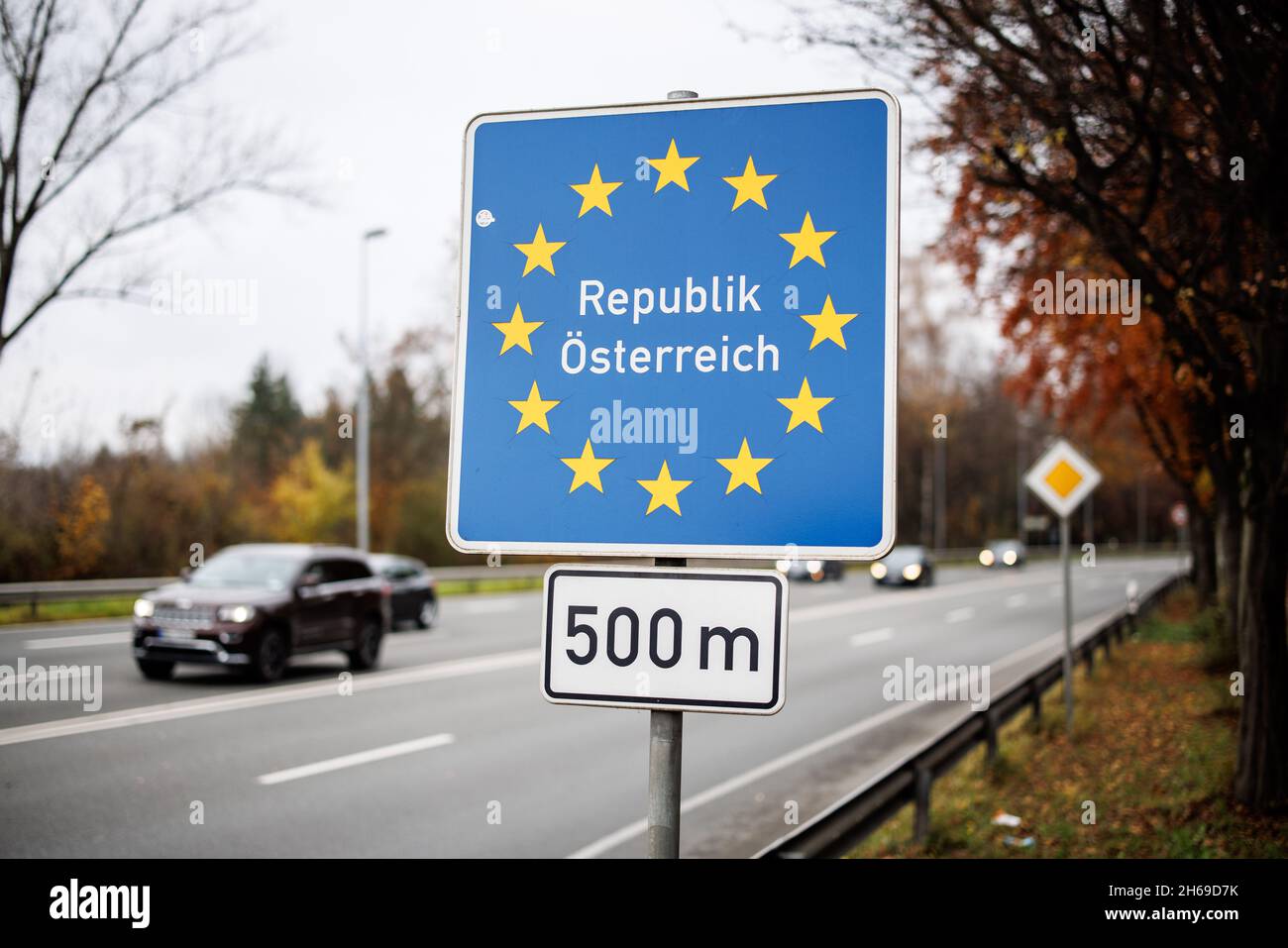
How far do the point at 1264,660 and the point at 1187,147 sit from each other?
3782 mm

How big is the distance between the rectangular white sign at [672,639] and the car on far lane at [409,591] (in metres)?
21.3

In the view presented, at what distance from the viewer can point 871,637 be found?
75.9 ft

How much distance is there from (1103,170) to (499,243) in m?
6.59

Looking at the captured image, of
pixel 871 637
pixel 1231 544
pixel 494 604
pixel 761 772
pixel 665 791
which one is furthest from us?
pixel 494 604

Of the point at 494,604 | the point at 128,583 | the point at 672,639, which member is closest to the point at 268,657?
the point at 128,583

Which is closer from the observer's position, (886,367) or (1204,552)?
(886,367)

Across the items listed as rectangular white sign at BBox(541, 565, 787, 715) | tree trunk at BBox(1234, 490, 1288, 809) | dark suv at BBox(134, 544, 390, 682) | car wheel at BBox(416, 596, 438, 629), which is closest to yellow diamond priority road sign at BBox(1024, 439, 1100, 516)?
tree trunk at BBox(1234, 490, 1288, 809)

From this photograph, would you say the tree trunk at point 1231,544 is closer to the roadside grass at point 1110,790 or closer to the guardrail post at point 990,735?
the roadside grass at point 1110,790

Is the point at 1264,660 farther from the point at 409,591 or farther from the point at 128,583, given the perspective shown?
the point at 128,583

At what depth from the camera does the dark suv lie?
14.1 m

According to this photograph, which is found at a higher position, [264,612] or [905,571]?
[264,612]

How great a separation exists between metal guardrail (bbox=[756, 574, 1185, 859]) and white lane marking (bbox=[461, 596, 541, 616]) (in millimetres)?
18525

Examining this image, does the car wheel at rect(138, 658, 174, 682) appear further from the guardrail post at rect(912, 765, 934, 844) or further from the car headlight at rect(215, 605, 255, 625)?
the guardrail post at rect(912, 765, 934, 844)
